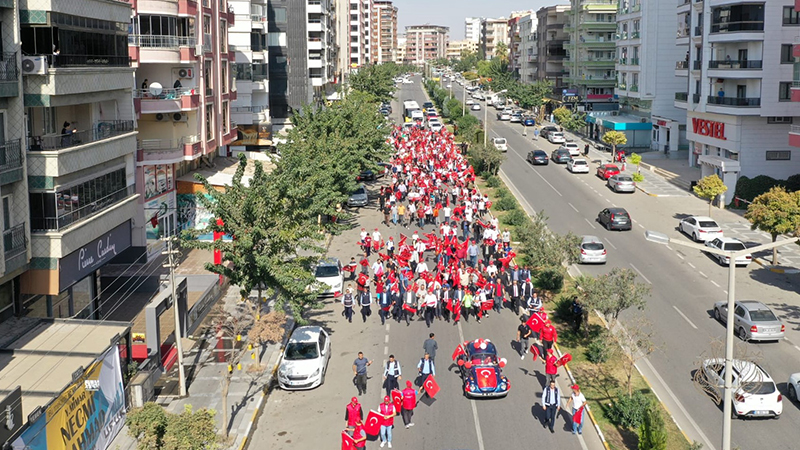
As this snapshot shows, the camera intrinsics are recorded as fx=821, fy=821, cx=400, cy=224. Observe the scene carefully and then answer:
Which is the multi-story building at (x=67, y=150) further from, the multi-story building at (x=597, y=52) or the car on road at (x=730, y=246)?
the multi-story building at (x=597, y=52)

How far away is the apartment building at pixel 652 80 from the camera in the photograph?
253 feet

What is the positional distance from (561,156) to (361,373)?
5171cm

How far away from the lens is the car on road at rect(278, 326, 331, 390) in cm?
2492

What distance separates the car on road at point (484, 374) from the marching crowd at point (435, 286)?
1.18m

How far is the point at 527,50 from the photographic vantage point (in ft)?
457

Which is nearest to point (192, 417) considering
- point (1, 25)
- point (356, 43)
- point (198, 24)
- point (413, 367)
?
point (413, 367)

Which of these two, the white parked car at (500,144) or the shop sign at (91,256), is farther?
the white parked car at (500,144)

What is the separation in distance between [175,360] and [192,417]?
36.6 feet

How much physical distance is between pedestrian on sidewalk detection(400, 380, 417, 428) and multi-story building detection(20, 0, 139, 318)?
10.6 meters

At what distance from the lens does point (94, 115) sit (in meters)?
29.2

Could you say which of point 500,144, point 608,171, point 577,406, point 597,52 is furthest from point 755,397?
point 597,52

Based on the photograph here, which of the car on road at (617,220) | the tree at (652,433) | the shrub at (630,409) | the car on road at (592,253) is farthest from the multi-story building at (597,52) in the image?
the tree at (652,433)

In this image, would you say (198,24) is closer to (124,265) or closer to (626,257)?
(124,265)

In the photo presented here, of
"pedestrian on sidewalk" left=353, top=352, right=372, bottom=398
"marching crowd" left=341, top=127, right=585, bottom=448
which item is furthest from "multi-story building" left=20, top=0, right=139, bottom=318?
"marching crowd" left=341, top=127, right=585, bottom=448
